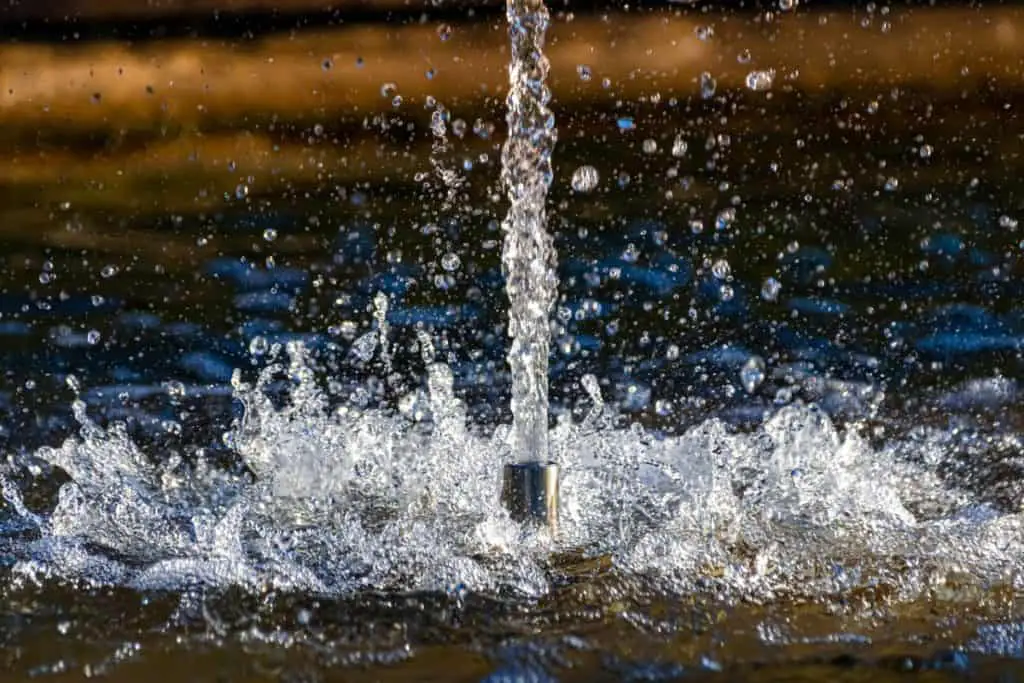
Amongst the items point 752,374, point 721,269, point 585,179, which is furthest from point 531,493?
point 585,179

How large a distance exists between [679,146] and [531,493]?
3011mm

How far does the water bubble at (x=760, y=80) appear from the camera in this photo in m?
4.70

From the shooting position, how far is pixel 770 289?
11.8 feet

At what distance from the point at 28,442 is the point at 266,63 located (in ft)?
9.05

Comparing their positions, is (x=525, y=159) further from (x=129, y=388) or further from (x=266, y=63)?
(x=266, y=63)

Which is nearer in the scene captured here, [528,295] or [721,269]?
[528,295]

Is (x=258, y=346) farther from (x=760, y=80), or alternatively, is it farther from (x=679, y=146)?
(x=760, y=80)

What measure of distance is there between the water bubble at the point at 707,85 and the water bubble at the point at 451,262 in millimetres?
1271

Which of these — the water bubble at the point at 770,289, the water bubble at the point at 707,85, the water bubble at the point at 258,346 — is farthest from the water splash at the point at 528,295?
the water bubble at the point at 707,85

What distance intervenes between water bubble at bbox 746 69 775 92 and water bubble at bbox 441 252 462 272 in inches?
53.5

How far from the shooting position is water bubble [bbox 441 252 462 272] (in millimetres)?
3831

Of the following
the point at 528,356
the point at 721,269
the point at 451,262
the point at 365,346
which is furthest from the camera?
the point at 451,262

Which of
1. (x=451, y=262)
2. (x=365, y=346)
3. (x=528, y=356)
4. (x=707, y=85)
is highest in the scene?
(x=707, y=85)

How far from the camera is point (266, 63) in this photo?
196 inches
